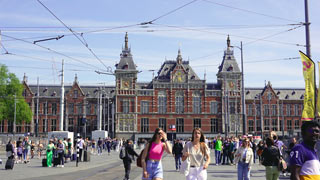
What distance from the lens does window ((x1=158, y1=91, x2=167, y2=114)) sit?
68812 millimetres

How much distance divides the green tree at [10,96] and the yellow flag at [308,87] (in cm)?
4956

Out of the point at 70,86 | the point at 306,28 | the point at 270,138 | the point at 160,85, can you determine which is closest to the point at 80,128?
A: the point at 70,86

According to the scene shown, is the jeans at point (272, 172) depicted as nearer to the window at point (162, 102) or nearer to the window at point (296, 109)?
the window at point (162, 102)

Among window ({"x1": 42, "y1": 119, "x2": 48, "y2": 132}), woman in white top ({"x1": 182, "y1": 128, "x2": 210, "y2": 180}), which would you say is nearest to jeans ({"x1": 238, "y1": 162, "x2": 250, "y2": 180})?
woman in white top ({"x1": 182, "y1": 128, "x2": 210, "y2": 180})

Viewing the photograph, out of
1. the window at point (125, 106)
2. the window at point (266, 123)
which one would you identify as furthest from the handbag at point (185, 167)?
the window at point (266, 123)

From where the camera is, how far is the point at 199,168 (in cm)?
798

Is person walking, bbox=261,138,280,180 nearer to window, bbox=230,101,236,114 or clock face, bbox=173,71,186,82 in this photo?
clock face, bbox=173,71,186,82

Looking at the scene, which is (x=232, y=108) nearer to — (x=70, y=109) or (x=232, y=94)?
(x=232, y=94)

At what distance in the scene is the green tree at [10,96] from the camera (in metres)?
58.2

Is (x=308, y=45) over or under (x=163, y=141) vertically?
over

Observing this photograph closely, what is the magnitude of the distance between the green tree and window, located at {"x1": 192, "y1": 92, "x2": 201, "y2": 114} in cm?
2745

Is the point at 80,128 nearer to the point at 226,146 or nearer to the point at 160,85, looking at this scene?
the point at 160,85

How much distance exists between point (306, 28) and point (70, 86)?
67416mm

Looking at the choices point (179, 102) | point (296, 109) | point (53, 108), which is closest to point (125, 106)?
point (179, 102)
